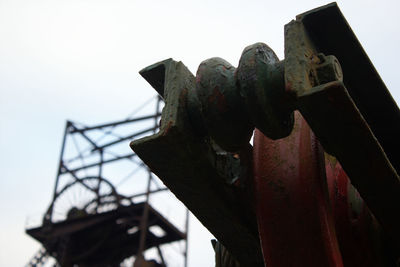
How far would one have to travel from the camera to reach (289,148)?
5.89 ft

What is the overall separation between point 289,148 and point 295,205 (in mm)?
193

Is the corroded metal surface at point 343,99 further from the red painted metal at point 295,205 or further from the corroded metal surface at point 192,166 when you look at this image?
the corroded metal surface at point 192,166

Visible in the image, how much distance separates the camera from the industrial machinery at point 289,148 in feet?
4.96

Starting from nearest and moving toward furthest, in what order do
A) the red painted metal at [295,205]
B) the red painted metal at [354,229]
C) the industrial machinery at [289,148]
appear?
the industrial machinery at [289,148], the red painted metal at [295,205], the red painted metal at [354,229]

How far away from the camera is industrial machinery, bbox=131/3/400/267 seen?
4.96 ft

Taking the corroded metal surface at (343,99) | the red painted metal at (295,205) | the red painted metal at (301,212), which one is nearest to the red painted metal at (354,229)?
the red painted metal at (301,212)

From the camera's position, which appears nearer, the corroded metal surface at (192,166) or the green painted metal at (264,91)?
the green painted metal at (264,91)

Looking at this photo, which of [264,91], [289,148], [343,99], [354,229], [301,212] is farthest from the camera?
[354,229]

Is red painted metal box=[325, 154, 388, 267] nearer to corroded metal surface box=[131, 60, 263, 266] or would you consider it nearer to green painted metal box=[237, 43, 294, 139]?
corroded metal surface box=[131, 60, 263, 266]

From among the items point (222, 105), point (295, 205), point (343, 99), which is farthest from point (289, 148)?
point (343, 99)

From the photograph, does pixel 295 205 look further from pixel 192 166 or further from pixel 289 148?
pixel 192 166

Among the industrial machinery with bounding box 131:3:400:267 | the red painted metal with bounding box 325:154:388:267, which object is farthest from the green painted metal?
the red painted metal with bounding box 325:154:388:267

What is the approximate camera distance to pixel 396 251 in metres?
1.95

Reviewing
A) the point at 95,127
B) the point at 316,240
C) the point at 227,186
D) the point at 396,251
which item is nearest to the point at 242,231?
the point at 227,186
